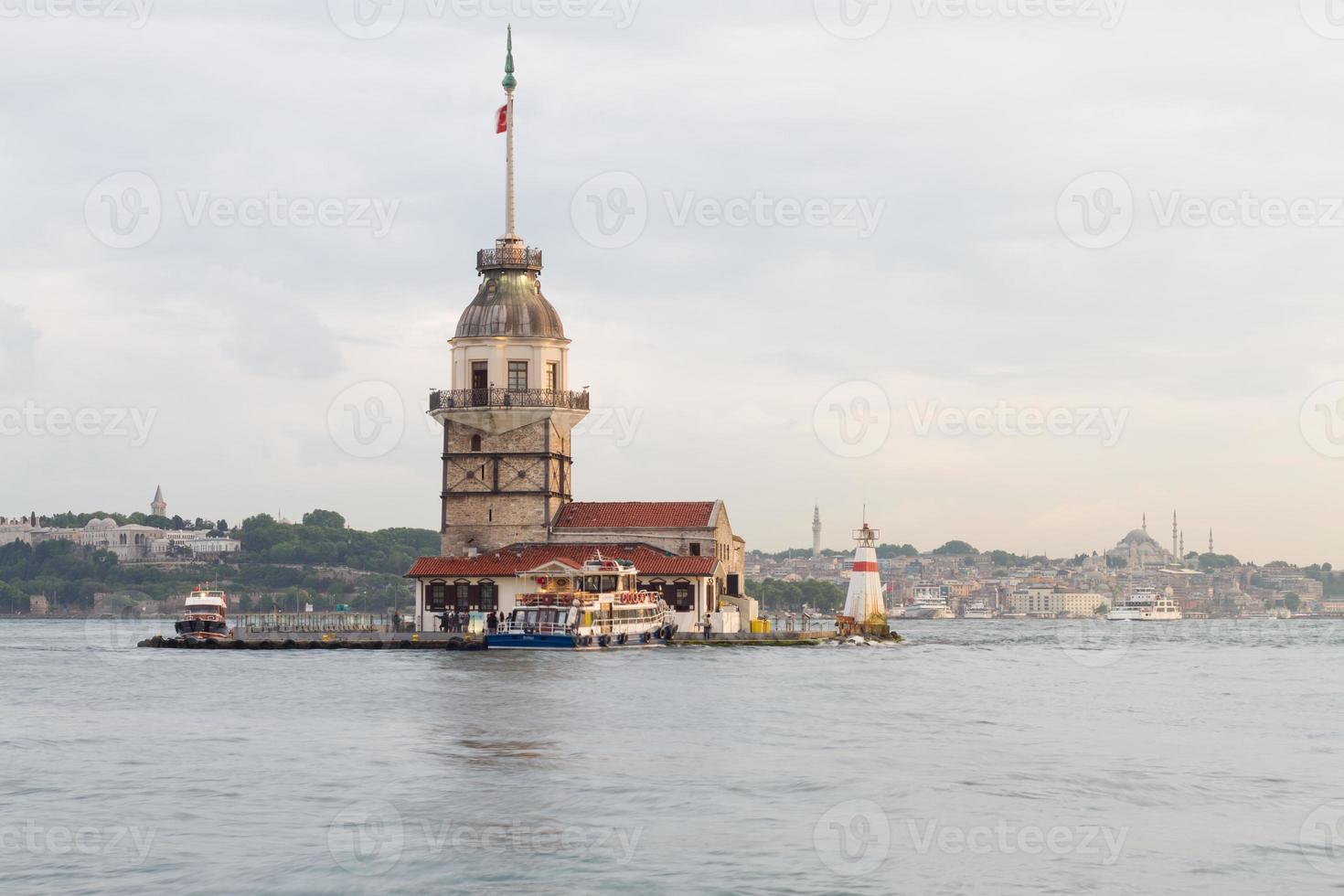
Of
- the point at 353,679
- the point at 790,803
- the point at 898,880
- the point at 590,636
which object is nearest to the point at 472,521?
the point at 590,636

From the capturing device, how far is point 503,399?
82.7 m

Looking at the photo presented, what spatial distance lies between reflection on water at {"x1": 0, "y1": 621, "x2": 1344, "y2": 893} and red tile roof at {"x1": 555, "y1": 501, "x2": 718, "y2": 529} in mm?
25964

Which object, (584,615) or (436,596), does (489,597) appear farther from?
(584,615)

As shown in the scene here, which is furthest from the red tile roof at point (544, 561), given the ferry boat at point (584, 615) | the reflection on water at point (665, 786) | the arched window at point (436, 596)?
the reflection on water at point (665, 786)

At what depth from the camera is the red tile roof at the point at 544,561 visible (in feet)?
262

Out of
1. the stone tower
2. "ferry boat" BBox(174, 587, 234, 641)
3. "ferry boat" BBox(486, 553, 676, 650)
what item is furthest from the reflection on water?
"ferry boat" BBox(174, 587, 234, 641)

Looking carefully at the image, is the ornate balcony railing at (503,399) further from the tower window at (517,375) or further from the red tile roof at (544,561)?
the red tile roof at (544,561)

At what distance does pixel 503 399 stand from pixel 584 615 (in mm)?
14194

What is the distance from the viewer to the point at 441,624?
3147 inches

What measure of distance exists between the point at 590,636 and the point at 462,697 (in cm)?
2457

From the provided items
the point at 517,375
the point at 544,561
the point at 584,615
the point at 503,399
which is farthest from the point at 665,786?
the point at 517,375

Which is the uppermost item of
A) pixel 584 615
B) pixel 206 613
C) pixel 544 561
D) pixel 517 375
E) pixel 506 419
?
pixel 517 375

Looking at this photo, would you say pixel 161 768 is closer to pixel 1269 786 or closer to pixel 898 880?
pixel 898 880

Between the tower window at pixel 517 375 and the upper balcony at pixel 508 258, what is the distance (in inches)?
196
